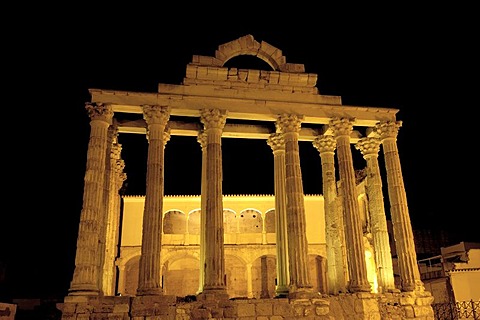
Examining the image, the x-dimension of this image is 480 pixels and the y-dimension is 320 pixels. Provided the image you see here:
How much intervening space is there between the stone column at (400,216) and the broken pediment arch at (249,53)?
5.51 m

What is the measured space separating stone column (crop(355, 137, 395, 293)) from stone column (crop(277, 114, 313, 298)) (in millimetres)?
4226

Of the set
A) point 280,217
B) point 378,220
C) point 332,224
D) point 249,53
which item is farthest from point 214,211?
point 378,220

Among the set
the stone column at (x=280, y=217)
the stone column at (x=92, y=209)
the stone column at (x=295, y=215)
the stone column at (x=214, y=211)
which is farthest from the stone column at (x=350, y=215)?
the stone column at (x=92, y=209)

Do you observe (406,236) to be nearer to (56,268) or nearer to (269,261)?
(269,261)

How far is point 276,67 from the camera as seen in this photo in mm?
21234

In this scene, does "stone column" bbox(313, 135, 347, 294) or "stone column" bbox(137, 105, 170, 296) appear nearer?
"stone column" bbox(137, 105, 170, 296)

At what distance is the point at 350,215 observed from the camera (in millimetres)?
19750

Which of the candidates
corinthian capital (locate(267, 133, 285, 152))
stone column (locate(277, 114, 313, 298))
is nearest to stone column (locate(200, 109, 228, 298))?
stone column (locate(277, 114, 313, 298))

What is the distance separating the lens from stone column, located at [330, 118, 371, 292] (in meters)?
18.8

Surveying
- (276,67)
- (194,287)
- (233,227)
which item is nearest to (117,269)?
(194,287)

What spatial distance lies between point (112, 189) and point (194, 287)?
12.9 meters

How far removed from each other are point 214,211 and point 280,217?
3.75 meters

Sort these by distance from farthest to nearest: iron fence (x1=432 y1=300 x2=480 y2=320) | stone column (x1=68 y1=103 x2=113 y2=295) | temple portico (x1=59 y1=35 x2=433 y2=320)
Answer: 1. iron fence (x1=432 y1=300 x2=480 y2=320)
2. temple portico (x1=59 y1=35 x2=433 y2=320)
3. stone column (x1=68 y1=103 x2=113 y2=295)

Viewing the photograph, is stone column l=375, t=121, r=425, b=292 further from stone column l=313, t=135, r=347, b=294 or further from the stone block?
the stone block
